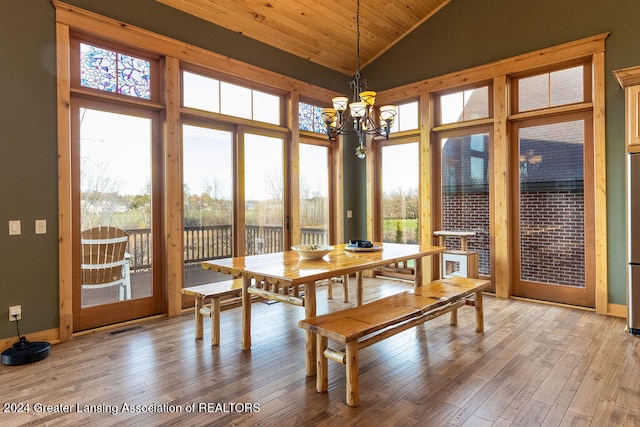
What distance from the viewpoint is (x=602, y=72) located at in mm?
4020

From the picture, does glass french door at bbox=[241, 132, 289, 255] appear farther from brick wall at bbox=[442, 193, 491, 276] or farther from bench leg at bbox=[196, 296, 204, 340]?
brick wall at bbox=[442, 193, 491, 276]

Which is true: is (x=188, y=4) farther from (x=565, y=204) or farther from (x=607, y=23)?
(x=565, y=204)

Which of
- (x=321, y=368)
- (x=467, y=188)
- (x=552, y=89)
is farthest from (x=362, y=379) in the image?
(x=552, y=89)

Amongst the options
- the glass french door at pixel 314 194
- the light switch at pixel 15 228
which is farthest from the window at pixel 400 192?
the light switch at pixel 15 228

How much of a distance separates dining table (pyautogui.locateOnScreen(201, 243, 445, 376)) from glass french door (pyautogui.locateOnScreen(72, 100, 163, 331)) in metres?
1.36

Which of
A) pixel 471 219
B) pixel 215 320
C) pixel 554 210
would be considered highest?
pixel 554 210

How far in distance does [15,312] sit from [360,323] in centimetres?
288

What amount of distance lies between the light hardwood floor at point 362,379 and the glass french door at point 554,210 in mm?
825

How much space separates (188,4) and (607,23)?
448 centimetres

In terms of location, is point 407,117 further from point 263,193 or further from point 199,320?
point 199,320

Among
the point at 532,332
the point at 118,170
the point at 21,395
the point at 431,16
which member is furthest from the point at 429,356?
the point at 431,16

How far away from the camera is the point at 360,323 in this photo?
2.39m

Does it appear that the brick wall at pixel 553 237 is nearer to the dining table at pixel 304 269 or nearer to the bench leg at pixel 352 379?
the dining table at pixel 304 269

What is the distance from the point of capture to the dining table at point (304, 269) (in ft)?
8.42
